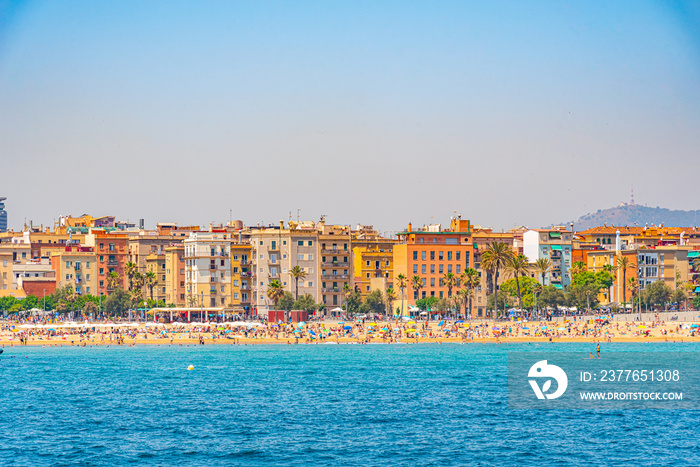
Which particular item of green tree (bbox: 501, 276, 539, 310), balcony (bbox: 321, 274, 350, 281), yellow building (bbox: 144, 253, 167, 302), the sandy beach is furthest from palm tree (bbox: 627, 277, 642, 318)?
yellow building (bbox: 144, 253, 167, 302)

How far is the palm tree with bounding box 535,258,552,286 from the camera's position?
17288 centimetres

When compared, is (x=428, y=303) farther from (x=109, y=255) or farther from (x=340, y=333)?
(x=109, y=255)

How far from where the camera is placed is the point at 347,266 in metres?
161

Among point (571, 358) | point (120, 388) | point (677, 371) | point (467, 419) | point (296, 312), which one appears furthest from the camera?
point (296, 312)

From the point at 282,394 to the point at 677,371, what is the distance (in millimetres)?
35669

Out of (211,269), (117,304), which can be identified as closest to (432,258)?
(211,269)

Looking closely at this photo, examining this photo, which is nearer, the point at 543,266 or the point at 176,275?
the point at 176,275

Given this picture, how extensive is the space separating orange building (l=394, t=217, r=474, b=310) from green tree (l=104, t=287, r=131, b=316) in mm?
43769

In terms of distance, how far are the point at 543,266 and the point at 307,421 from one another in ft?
376

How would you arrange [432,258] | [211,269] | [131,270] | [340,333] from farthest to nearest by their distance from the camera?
[131,270], [211,269], [432,258], [340,333]

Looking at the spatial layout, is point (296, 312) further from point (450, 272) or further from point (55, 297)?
point (55, 297)

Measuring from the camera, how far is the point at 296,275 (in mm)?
154625

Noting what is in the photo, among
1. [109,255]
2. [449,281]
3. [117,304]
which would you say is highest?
[109,255]

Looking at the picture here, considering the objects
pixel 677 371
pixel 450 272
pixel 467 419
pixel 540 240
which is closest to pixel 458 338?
pixel 450 272
